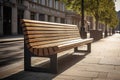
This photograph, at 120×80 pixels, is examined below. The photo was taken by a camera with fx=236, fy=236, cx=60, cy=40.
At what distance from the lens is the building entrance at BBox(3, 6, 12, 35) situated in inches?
1072

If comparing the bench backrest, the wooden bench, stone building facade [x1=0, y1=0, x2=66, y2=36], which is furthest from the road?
stone building facade [x1=0, y1=0, x2=66, y2=36]

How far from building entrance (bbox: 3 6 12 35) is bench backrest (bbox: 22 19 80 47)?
19959mm

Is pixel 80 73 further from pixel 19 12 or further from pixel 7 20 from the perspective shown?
pixel 19 12

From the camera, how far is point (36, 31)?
5797 millimetres

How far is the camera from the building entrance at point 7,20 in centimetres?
2723

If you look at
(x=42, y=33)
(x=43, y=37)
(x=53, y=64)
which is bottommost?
(x=53, y=64)

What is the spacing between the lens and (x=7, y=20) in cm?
2764

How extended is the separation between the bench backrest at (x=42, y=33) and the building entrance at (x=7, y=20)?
65.5ft

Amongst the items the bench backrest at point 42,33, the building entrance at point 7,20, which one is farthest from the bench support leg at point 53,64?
the building entrance at point 7,20

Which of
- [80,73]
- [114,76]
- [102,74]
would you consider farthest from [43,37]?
[114,76]

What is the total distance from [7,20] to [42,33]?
22.3 meters

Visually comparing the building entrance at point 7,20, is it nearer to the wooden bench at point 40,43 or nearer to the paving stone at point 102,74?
the wooden bench at point 40,43

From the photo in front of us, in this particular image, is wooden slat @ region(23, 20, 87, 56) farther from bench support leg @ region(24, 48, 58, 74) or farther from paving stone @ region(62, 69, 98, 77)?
paving stone @ region(62, 69, 98, 77)

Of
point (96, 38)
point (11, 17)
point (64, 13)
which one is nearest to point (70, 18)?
point (64, 13)
